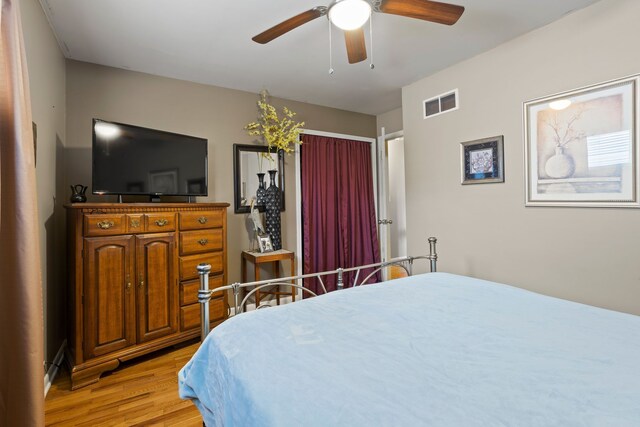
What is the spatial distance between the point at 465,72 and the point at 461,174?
0.93 meters

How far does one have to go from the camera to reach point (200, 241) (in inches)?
105

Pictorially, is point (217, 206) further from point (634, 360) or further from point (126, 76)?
point (634, 360)

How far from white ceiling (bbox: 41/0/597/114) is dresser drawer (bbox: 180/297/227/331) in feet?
6.89

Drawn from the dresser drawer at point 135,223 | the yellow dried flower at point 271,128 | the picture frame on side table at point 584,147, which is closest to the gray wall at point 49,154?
the dresser drawer at point 135,223

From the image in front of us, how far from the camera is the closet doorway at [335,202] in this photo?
3.79 metres

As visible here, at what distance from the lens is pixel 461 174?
2.94 m

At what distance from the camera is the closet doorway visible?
3.79m

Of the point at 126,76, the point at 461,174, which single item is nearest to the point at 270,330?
the point at 461,174

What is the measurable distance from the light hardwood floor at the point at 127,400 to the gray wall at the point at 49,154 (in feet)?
1.27

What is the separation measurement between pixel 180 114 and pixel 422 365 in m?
3.09

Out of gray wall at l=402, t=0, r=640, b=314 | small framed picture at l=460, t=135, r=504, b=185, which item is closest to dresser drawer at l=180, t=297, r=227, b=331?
gray wall at l=402, t=0, r=640, b=314

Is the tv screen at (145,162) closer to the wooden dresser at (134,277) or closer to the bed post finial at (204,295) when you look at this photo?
the wooden dresser at (134,277)

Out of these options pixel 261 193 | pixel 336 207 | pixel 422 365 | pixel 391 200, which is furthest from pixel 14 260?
pixel 391 200

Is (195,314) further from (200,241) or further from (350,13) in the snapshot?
(350,13)
